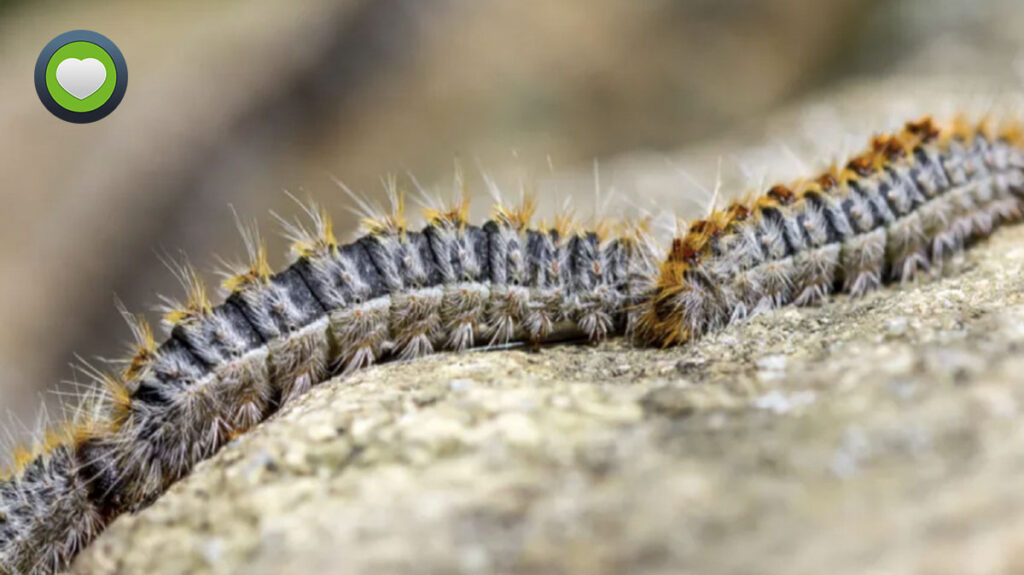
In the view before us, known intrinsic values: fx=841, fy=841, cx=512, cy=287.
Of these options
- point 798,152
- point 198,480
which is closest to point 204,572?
point 198,480

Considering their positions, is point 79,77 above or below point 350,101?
above

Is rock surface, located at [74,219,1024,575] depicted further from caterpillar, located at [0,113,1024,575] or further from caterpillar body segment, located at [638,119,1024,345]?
caterpillar body segment, located at [638,119,1024,345]

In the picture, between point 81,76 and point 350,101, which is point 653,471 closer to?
point 81,76

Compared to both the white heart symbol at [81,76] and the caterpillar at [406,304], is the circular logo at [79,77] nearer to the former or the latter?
the white heart symbol at [81,76]

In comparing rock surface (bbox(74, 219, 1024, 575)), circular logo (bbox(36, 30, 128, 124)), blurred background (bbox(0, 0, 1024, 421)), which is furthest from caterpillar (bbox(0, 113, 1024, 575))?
blurred background (bbox(0, 0, 1024, 421))

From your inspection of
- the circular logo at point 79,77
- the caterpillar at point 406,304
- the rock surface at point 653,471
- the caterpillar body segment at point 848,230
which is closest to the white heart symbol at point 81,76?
the circular logo at point 79,77

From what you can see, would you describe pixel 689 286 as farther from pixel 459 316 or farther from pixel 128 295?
pixel 128 295

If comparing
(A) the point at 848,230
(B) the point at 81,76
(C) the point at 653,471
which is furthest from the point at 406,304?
(A) the point at 848,230
